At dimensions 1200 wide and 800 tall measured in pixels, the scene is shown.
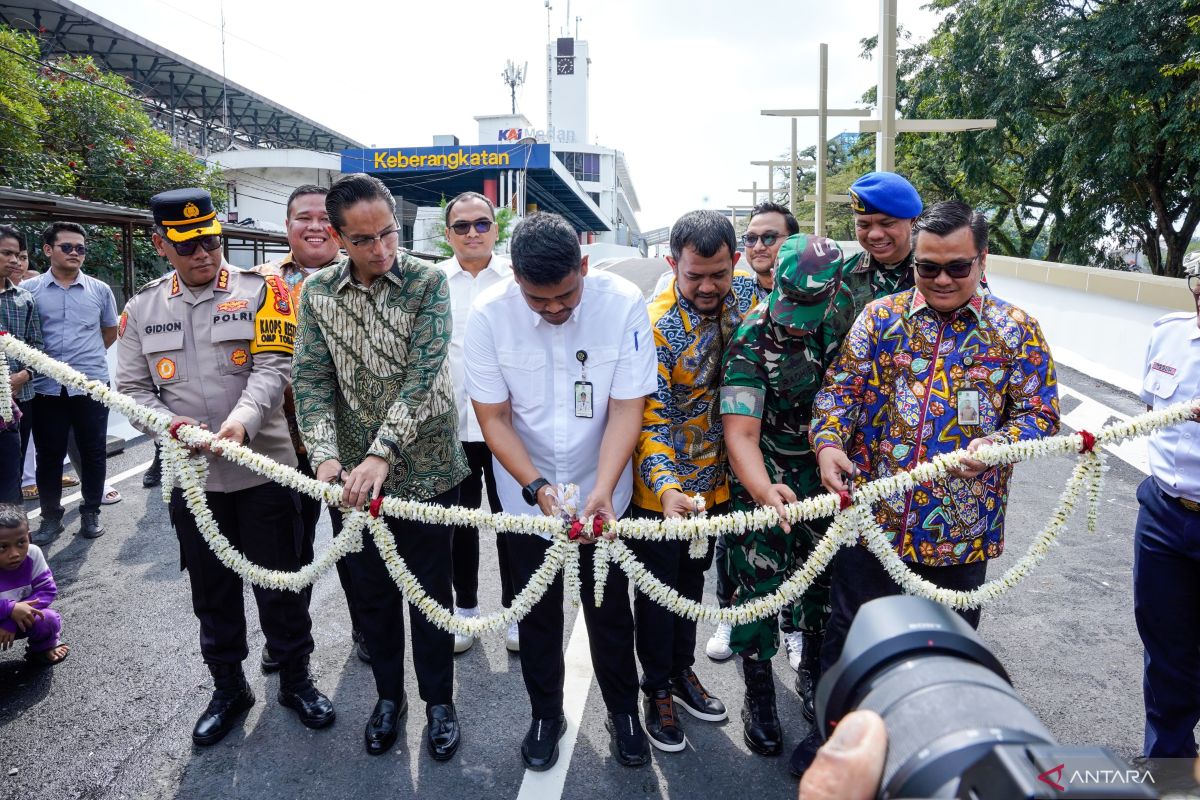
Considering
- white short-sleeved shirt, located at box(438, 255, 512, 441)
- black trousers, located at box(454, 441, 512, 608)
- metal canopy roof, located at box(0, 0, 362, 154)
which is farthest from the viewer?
metal canopy roof, located at box(0, 0, 362, 154)

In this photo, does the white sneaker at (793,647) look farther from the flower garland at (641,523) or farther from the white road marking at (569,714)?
the white road marking at (569,714)

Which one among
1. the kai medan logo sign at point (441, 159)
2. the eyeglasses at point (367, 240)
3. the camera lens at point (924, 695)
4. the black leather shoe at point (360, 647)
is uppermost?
the kai medan logo sign at point (441, 159)

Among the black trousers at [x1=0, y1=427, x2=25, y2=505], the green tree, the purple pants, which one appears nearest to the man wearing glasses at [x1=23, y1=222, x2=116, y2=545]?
the black trousers at [x1=0, y1=427, x2=25, y2=505]

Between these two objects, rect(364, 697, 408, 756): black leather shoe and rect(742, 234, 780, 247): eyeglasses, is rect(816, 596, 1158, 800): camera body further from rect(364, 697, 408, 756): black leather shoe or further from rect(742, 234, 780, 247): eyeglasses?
rect(742, 234, 780, 247): eyeglasses

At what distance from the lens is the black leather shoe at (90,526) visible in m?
5.23

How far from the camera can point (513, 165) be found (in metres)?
39.6

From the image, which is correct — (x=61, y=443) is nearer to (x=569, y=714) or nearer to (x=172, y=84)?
(x=569, y=714)

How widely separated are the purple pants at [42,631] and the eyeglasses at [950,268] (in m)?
4.06

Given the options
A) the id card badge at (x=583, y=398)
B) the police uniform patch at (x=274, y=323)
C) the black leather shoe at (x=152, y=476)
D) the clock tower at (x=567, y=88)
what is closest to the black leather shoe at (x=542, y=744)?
the id card badge at (x=583, y=398)

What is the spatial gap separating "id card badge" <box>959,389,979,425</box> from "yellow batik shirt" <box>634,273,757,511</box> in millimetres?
872

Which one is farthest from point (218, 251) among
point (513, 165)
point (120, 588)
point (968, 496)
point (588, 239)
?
point (588, 239)

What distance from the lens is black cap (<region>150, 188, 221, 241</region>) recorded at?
2953 mm

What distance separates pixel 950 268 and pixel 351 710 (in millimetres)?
2937

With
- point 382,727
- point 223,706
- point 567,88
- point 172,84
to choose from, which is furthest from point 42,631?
point 567,88
